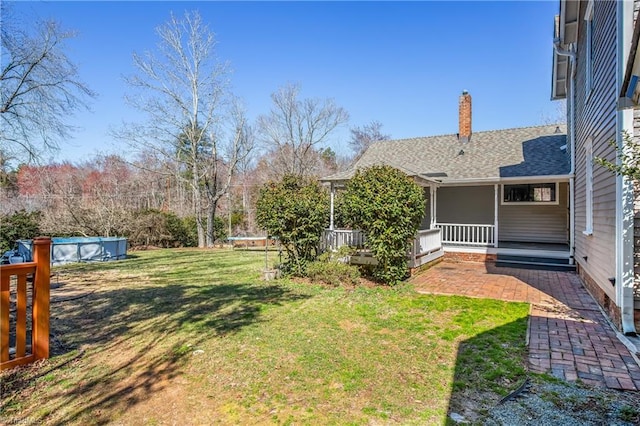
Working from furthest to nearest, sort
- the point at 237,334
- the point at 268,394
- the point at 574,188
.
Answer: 1. the point at 574,188
2. the point at 237,334
3. the point at 268,394

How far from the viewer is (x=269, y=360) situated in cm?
399

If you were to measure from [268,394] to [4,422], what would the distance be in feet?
6.97

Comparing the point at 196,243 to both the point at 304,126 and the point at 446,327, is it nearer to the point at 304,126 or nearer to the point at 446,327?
the point at 304,126

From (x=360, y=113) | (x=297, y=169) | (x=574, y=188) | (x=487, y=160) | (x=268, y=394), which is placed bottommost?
(x=268, y=394)

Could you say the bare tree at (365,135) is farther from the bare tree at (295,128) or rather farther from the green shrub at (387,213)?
the green shrub at (387,213)

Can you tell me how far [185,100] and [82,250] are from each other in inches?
446

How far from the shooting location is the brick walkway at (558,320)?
3.69 metres

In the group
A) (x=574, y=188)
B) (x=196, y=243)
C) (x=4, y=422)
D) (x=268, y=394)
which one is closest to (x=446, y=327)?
(x=268, y=394)

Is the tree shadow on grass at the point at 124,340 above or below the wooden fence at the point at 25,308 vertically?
below

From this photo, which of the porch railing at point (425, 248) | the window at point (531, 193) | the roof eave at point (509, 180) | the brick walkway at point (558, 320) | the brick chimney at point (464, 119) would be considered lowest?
the brick walkway at point (558, 320)

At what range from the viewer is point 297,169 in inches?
1125

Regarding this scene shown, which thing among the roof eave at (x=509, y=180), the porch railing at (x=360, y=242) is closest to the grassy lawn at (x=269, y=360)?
the porch railing at (x=360, y=242)

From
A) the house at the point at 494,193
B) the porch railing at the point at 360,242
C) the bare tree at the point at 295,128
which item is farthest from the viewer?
the bare tree at the point at 295,128

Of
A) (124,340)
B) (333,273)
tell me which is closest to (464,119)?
(333,273)
